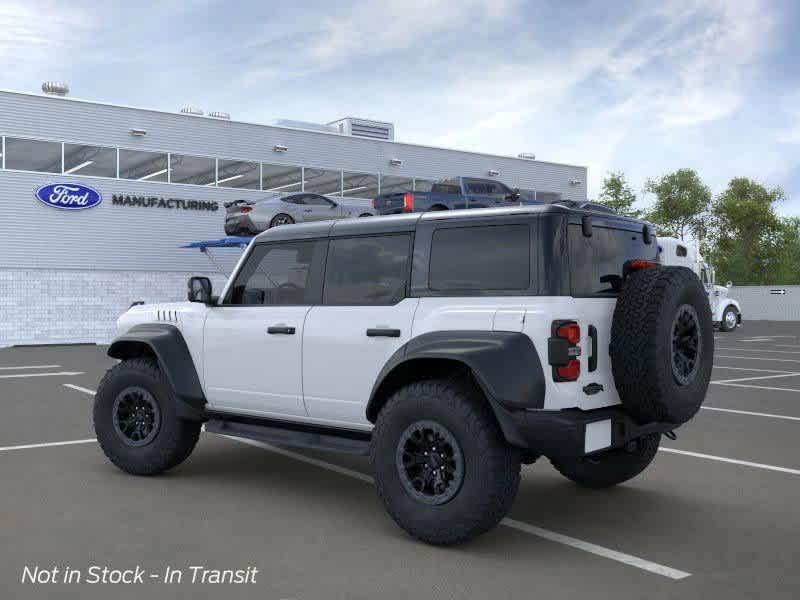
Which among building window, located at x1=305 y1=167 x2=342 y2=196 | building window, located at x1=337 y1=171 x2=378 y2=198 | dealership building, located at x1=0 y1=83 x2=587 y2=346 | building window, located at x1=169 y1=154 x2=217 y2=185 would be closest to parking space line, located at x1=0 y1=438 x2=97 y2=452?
dealership building, located at x1=0 y1=83 x2=587 y2=346

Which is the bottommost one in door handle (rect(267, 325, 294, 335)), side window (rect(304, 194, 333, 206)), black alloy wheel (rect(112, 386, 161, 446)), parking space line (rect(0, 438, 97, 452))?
parking space line (rect(0, 438, 97, 452))

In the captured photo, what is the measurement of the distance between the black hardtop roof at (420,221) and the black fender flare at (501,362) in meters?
0.77

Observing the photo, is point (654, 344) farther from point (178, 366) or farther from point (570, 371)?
point (178, 366)

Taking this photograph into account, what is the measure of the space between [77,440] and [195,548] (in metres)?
4.13

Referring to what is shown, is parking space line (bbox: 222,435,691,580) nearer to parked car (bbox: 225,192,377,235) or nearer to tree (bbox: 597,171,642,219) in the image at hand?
parked car (bbox: 225,192,377,235)

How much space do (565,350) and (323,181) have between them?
29547 millimetres

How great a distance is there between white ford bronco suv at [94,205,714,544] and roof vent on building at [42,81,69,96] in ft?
84.3

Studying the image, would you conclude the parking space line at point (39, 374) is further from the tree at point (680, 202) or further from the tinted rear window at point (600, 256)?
the tree at point (680, 202)

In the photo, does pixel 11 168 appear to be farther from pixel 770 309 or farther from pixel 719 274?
pixel 719 274

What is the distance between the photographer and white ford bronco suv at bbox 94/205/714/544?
4.58m

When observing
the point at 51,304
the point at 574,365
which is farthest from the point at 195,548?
the point at 51,304

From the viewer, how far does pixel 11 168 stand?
2730cm

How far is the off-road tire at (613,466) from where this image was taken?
596cm

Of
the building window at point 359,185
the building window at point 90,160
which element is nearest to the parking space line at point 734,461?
the building window at point 90,160
